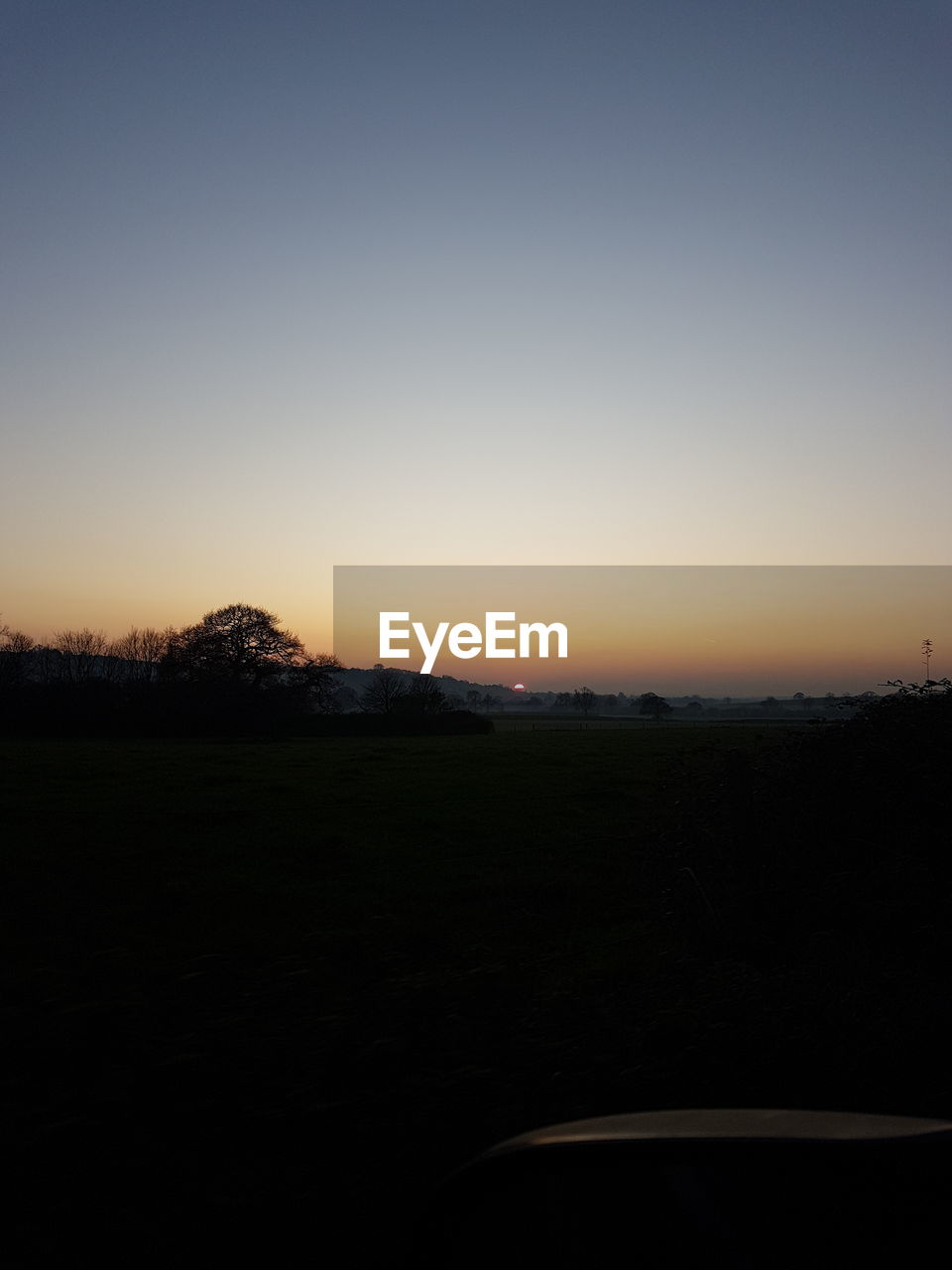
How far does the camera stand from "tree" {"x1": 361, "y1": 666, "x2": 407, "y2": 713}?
93062 millimetres

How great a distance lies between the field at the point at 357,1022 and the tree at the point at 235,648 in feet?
203

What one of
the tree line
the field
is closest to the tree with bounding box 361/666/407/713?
the tree line

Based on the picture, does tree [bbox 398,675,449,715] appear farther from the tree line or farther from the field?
the field

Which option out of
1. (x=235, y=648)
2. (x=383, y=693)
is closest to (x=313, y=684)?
(x=235, y=648)

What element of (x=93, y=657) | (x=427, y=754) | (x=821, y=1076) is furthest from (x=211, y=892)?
(x=93, y=657)

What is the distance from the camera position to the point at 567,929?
10.1 metres

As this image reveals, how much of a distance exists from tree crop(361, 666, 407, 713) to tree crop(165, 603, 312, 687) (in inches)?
623

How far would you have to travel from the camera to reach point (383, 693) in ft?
318

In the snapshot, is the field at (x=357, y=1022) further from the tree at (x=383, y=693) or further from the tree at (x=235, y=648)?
the tree at (x=383, y=693)

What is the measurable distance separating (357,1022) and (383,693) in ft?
300

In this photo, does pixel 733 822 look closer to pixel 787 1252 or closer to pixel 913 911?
pixel 913 911

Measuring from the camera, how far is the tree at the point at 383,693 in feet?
305

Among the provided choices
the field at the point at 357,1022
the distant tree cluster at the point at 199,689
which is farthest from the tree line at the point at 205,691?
the field at the point at 357,1022

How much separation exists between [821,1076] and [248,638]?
246ft
